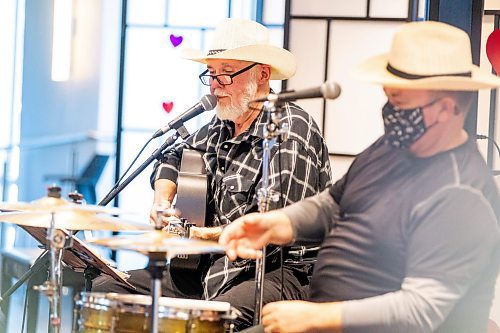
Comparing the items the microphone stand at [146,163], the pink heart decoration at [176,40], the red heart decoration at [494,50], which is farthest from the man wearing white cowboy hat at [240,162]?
the pink heart decoration at [176,40]

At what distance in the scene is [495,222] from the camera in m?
2.28

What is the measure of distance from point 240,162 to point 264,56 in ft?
1.42

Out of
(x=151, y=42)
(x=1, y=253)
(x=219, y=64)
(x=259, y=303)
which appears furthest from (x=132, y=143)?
(x=259, y=303)

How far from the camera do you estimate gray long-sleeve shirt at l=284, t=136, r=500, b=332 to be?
7.32 feet

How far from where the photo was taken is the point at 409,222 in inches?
92.3

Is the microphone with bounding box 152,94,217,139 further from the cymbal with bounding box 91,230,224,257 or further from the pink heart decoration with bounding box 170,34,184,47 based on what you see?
the pink heart decoration with bounding box 170,34,184,47

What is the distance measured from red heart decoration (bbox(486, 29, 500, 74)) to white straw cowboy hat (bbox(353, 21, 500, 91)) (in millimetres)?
1435

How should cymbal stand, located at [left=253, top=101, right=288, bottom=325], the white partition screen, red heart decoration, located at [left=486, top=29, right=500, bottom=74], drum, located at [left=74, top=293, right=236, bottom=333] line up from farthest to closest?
the white partition screen
red heart decoration, located at [left=486, top=29, right=500, bottom=74]
cymbal stand, located at [left=253, top=101, right=288, bottom=325]
drum, located at [left=74, top=293, right=236, bottom=333]

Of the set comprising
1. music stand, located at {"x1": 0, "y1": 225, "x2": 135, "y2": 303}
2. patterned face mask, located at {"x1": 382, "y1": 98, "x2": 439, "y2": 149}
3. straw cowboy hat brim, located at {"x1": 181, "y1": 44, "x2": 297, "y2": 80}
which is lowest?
music stand, located at {"x1": 0, "y1": 225, "x2": 135, "y2": 303}

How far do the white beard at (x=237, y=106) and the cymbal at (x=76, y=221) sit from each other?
3.15ft

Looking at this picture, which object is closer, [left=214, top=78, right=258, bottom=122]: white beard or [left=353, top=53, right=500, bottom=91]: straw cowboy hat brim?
[left=353, top=53, right=500, bottom=91]: straw cowboy hat brim

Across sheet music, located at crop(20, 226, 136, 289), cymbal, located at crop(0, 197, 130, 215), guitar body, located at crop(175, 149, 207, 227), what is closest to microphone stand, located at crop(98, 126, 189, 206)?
guitar body, located at crop(175, 149, 207, 227)

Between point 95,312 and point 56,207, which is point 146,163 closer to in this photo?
point 56,207

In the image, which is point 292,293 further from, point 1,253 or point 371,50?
point 1,253
